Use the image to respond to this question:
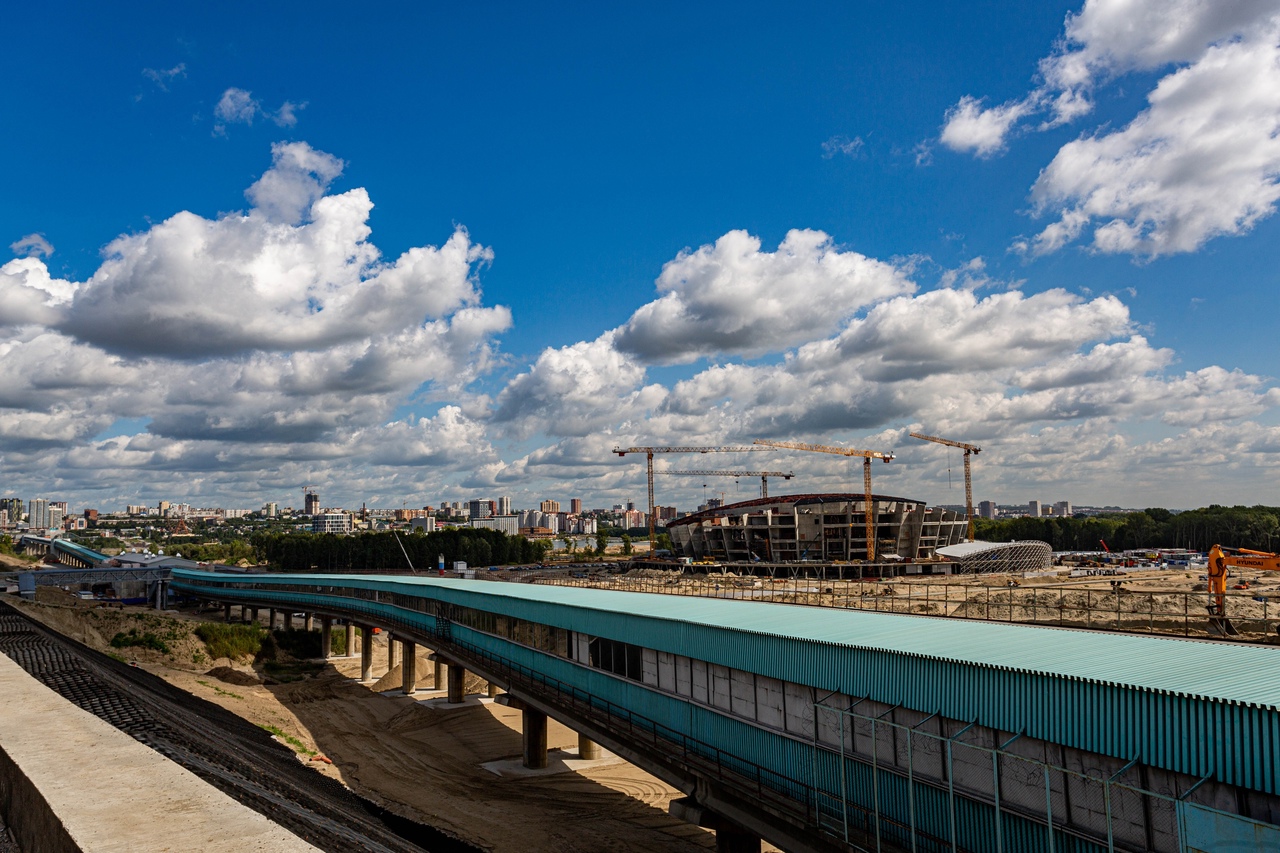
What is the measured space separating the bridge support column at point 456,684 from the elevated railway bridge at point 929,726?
2426 centimetres

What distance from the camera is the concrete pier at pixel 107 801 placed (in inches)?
464

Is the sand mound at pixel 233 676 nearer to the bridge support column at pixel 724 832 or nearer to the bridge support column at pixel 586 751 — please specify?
the bridge support column at pixel 586 751

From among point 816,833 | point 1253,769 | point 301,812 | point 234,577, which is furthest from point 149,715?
point 234,577

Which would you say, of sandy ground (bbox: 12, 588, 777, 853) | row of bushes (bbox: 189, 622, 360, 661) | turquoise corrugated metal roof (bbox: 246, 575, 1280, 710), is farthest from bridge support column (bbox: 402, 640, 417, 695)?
turquoise corrugated metal roof (bbox: 246, 575, 1280, 710)

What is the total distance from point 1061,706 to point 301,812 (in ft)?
59.3

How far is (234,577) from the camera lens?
101 m

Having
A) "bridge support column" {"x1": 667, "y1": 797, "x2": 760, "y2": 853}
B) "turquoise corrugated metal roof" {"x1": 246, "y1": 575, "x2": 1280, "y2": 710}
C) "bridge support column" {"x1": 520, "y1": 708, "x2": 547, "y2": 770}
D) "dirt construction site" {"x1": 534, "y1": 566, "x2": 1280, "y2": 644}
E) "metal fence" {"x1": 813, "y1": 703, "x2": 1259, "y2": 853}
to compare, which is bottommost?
"bridge support column" {"x1": 520, "y1": 708, "x2": 547, "y2": 770}

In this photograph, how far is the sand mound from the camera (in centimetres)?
6669

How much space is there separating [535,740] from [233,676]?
40.7 m

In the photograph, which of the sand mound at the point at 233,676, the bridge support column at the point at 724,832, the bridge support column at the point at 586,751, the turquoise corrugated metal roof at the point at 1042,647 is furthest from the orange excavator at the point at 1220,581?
the sand mound at the point at 233,676

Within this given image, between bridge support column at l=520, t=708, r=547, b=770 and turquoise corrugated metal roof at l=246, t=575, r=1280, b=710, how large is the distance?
40.7 feet

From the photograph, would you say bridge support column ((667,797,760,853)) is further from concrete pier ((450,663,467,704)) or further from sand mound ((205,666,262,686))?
sand mound ((205,666,262,686))

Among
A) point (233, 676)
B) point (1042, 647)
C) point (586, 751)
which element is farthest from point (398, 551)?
point (1042, 647)

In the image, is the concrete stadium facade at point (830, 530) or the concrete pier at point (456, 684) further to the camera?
the concrete stadium facade at point (830, 530)
